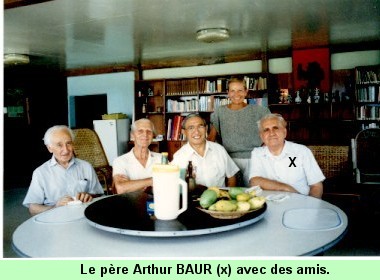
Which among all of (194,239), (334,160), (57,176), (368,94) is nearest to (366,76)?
(368,94)

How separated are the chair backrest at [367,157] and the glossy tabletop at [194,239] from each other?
2.54m

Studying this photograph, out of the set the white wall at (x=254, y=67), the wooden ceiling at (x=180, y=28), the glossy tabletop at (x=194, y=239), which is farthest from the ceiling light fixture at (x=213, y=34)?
the glossy tabletop at (x=194, y=239)

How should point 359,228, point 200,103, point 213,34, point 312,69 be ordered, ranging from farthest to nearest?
point 200,103 → point 312,69 → point 213,34 → point 359,228

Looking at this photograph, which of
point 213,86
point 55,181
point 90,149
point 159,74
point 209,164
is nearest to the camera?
point 55,181

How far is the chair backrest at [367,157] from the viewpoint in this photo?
3.81 meters

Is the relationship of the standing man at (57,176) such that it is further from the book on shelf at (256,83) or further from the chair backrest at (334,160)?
the book on shelf at (256,83)

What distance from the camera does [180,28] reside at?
16.2ft

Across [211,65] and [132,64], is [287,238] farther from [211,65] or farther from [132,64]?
[132,64]

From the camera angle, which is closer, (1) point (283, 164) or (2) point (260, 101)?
(1) point (283, 164)

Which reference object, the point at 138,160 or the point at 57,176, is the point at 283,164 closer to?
the point at 138,160

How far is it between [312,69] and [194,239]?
5663 millimetres

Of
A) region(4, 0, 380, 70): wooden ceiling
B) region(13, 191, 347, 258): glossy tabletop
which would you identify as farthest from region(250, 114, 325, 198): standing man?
region(4, 0, 380, 70): wooden ceiling
